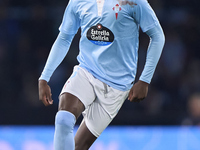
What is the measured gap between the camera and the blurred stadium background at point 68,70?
6.41m

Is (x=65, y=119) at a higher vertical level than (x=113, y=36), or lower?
lower

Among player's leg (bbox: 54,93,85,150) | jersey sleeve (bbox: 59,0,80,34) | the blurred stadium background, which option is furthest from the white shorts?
the blurred stadium background

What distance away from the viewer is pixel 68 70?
285 inches

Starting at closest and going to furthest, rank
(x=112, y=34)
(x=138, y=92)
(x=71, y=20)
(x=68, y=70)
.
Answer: (x=138, y=92), (x=112, y=34), (x=71, y=20), (x=68, y=70)

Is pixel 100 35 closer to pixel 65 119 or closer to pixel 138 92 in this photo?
pixel 138 92

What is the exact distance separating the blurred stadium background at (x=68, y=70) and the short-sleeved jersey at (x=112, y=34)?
8.02 feet

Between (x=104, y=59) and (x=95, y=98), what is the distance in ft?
0.98

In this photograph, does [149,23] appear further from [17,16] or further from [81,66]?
[17,16]

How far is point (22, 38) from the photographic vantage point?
299 inches

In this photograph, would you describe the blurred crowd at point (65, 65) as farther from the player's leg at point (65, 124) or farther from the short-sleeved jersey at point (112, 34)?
the player's leg at point (65, 124)

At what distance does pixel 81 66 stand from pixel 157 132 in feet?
8.39

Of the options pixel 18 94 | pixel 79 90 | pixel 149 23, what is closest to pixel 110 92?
pixel 79 90

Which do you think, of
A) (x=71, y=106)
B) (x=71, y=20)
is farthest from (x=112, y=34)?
(x=71, y=106)

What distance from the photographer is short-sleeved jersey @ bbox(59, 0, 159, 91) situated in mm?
3078
